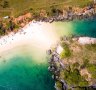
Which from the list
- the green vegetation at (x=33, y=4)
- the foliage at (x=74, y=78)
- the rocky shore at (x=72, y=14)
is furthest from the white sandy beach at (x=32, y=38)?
the foliage at (x=74, y=78)

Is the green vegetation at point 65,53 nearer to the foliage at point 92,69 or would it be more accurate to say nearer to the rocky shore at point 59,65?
the rocky shore at point 59,65

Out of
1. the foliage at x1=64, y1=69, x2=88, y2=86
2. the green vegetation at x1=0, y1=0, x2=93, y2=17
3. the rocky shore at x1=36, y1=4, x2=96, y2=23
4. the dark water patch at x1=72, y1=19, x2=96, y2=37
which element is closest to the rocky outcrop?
the dark water patch at x1=72, y1=19, x2=96, y2=37

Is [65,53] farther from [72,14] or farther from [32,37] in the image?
[72,14]

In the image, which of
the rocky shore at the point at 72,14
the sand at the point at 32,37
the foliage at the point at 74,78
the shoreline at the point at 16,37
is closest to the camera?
the foliage at the point at 74,78

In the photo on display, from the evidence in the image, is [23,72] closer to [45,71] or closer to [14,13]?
[45,71]

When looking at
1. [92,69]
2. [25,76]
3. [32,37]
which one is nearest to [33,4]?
→ [32,37]

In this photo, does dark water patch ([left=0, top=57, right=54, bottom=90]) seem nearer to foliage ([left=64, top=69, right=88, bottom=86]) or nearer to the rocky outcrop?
foliage ([left=64, top=69, right=88, bottom=86])

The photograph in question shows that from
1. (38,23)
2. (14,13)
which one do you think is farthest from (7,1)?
(38,23)
